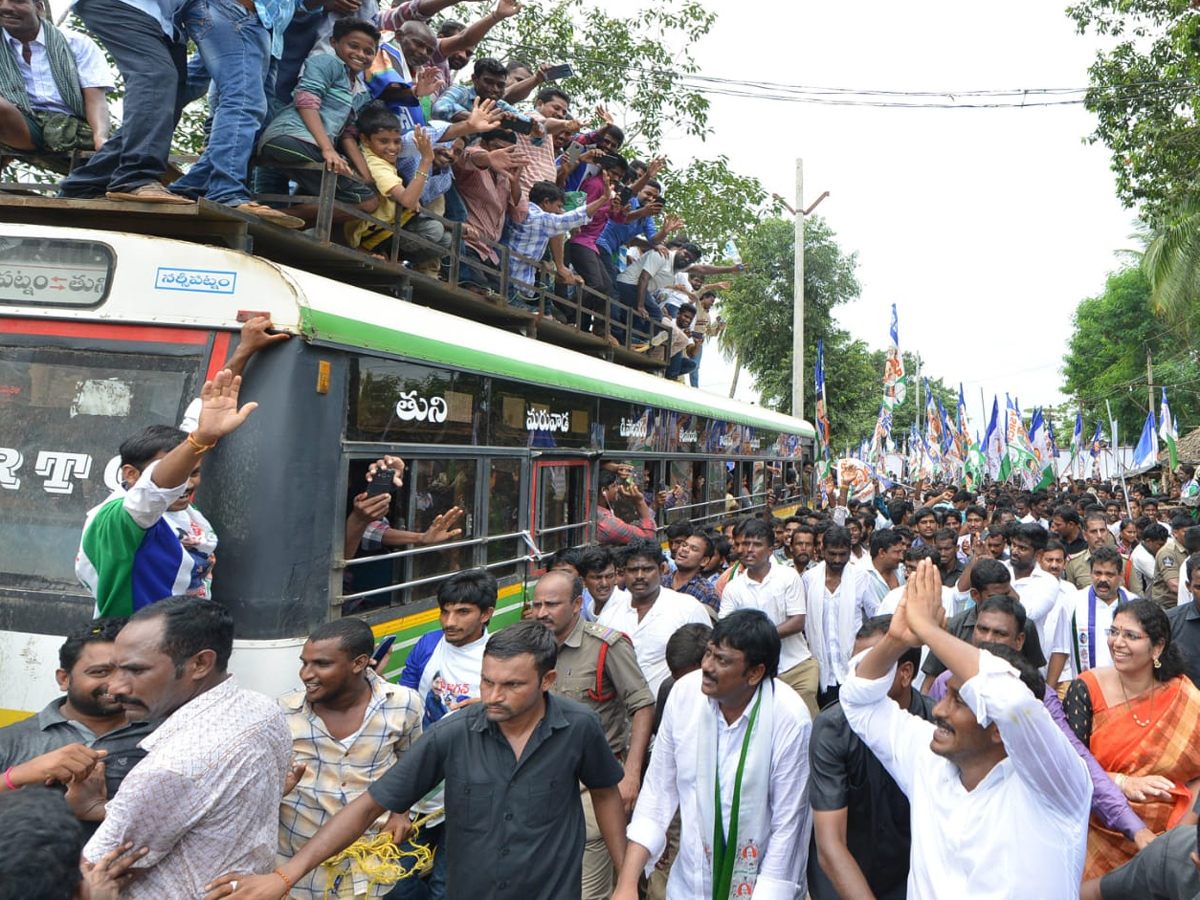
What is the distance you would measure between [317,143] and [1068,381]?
163 ft

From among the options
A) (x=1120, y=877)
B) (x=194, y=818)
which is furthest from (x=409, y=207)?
(x=1120, y=877)

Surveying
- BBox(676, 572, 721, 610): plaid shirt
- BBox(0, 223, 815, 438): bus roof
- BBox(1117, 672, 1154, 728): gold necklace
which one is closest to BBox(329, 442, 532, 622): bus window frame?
BBox(0, 223, 815, 438): bus roof

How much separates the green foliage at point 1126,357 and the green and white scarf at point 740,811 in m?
39.4

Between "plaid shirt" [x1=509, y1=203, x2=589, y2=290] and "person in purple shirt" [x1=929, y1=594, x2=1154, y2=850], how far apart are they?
17.6 ft

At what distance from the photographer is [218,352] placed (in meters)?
3.91

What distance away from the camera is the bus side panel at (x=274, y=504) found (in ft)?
12.6

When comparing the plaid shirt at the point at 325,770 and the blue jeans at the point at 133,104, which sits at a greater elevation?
the blue jeans at the point at 133,104

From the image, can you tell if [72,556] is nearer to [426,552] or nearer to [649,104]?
[426,552]

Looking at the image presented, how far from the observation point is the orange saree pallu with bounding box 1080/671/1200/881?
3.26 metres

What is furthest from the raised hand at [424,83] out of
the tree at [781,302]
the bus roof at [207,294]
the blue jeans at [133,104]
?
the tree at [781,302]

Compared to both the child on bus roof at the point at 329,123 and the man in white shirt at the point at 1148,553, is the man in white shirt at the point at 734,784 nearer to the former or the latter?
the child on bus roof at the point at 329,123


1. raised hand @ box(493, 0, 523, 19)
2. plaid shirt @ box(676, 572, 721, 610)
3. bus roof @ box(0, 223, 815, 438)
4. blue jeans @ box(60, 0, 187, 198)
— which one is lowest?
plaid shirt @ box(676, 572, 721, 610)

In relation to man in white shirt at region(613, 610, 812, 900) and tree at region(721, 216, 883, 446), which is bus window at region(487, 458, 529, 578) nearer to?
man in white shirt at region(613, 610, 812, 900)

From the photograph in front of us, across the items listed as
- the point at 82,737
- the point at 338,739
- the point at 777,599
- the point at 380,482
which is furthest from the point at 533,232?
the point at 82,737
